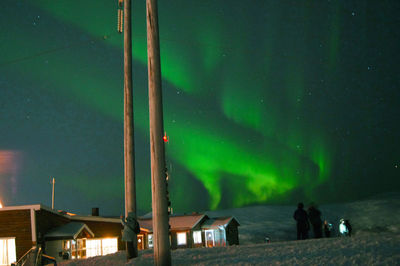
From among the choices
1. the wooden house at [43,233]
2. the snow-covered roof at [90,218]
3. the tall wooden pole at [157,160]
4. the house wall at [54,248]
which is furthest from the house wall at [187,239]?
the tall wooden pole at [157,160]

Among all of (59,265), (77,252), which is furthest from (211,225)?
(59,265)

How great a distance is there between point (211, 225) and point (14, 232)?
2681 centimetres

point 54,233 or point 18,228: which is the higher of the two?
point 18,228

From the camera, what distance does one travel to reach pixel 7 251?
24.8 meters

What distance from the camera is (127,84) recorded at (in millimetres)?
12102

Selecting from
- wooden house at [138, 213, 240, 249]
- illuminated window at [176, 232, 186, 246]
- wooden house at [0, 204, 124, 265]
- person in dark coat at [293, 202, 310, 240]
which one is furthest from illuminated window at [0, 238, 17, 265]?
illuminated window at [176, 232, 186, 246]

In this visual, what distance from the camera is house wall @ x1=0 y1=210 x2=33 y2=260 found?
24406 mm

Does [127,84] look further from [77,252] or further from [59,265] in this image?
[77,252]

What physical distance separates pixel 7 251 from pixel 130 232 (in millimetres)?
18601

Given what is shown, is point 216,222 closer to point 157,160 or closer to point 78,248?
point 78,248

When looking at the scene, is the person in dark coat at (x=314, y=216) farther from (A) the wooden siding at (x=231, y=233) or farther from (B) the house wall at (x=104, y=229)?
(A) the wooden siding at (x=231, y=233)

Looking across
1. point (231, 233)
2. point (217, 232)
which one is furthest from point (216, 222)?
point (231, 233)

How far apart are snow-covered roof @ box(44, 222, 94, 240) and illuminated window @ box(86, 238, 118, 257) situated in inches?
124

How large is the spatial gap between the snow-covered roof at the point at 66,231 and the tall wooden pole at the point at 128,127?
56.6 feet
